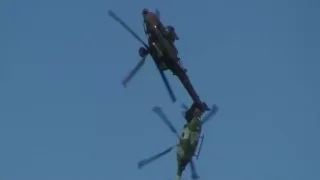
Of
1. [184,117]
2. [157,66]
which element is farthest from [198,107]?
[157,66]

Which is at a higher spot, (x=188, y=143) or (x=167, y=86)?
(x=167, y=86)

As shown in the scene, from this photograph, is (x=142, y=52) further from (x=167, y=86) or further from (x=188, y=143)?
(x=188, y=143)

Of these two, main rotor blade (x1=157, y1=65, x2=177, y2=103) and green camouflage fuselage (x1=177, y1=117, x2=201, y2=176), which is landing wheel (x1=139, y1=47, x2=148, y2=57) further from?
green camouflage fuselage (x1=177, y1=117, x2=201, y2=176)

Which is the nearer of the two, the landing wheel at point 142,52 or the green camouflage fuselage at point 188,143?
the landing wheel at point 142,52

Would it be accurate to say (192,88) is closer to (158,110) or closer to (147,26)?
(158,110)

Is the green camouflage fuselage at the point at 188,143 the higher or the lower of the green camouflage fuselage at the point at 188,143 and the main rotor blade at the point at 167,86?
the lower

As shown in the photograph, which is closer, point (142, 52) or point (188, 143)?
point (142, 52)

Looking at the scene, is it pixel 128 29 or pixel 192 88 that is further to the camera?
pixel 192 88

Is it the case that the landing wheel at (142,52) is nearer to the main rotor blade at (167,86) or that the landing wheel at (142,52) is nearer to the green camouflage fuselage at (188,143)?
the main rotor blade at (167,86)
